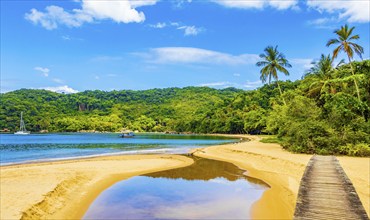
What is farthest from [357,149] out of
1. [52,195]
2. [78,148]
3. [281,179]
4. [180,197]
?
[78,148]

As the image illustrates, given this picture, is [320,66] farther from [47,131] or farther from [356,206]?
[47,131]

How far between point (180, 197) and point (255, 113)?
79.9 meters

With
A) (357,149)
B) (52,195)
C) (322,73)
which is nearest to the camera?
(52,195)

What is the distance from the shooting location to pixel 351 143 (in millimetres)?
26047

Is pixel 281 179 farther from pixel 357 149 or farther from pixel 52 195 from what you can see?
pixel 52 195

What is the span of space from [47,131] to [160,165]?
458ft

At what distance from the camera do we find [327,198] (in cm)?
927

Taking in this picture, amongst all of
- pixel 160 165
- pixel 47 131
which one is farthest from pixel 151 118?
pixel 160 165

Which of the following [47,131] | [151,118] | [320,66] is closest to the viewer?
[320,66]

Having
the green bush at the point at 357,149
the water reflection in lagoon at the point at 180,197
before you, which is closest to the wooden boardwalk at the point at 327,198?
the water reflection in lagoon at the point at 180,197

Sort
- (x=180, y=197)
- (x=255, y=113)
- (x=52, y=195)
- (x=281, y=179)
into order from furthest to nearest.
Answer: (x=255, y=113), (x=281, y=179), (x=180, y=197), (x=52, y=195)

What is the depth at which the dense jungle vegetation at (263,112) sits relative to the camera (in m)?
27.7

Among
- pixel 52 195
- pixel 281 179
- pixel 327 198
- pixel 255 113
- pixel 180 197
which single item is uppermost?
pixel 255 113

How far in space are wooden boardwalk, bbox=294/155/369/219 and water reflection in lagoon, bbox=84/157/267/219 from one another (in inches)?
122
